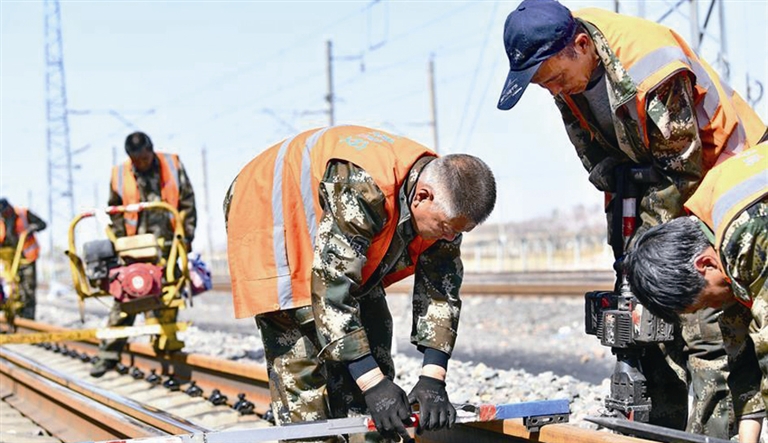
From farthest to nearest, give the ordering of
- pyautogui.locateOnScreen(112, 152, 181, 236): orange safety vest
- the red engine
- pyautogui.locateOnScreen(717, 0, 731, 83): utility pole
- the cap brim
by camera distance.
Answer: pyautogui.locateOnScreen(717, 0, 731, 83): utility pole → pyautogui.locateOnScreen(112, 152, 181, 236): orange safety vest → the red engine → the cap brim

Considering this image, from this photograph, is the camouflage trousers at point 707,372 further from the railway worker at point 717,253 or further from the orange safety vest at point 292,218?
the orange safety vest at point 292,218

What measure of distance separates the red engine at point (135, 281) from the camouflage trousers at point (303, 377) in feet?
13.6

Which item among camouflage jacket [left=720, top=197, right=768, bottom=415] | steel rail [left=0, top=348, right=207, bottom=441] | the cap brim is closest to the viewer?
camouflage jacket [left=720, top=197, right=768, bottom=415]

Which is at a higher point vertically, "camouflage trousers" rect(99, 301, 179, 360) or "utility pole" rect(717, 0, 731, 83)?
"utility pole" rect(717, 0, 731, 83)

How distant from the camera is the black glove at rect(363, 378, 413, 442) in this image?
3445 mm

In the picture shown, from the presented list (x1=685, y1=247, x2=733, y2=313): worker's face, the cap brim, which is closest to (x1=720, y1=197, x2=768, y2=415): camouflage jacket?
(x1=685, y1=247, x2=733, y2=313): worker's face

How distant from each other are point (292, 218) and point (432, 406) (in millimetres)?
887

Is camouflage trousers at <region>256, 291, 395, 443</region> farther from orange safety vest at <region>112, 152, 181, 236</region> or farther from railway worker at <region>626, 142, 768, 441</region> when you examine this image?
orange safety vest at <region>112, 152, 181, 236</region>

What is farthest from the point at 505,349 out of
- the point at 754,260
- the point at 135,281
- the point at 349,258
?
the point at 754,260

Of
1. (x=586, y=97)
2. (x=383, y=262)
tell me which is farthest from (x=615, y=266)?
(x=383, y=262)

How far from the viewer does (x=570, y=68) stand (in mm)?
3779

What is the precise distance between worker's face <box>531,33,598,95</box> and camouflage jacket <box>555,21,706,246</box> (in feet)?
0.17

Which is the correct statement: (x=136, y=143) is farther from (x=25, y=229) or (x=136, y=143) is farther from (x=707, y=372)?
(x=25, y=229)

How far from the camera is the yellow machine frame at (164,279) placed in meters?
8.07
